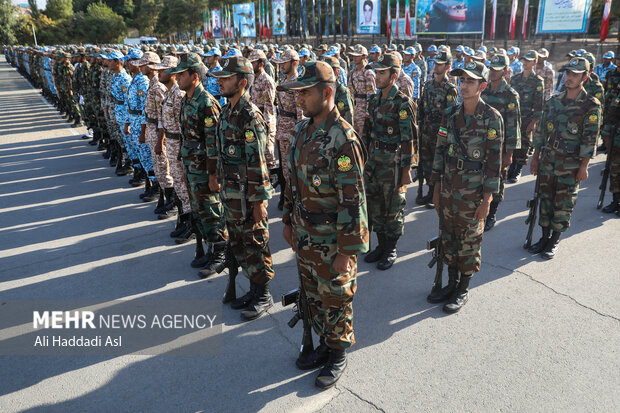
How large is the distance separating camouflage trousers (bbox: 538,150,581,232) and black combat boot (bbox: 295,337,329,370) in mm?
3343

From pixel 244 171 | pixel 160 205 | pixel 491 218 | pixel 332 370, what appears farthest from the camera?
pixel 160 205

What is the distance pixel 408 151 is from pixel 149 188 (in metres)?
4.89

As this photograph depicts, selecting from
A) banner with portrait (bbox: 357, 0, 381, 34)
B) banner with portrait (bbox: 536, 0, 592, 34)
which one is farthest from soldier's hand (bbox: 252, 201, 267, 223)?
banner with portrait (bbox: 357, 0, 381, 34)

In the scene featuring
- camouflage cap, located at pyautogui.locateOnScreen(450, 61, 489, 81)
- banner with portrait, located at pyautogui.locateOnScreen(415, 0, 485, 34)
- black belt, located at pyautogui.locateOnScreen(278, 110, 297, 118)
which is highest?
banner with portrait, located at pyautogui.locateOnScreen(415, 0, 485, 34)

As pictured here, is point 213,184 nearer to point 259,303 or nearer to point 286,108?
point 259,303

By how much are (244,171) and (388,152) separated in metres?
1.72

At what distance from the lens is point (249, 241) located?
12.9ft

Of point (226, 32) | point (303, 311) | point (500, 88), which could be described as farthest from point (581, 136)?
point (226, 32)

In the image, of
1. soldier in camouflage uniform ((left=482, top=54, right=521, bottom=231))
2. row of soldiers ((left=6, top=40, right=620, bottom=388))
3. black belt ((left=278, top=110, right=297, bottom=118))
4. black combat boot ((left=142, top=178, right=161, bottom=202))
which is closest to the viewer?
row of soldiers ((left=6, top=40, right=620, bottom=388))

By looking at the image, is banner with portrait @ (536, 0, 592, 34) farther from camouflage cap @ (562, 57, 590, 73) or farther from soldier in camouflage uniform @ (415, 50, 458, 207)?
camouflage cap @ (562, 57, 590, 73)

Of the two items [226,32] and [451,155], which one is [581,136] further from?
[226,32]

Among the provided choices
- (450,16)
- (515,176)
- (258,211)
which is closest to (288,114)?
(258,211)

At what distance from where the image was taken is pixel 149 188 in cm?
744

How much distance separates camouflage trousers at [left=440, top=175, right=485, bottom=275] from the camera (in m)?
3.84
